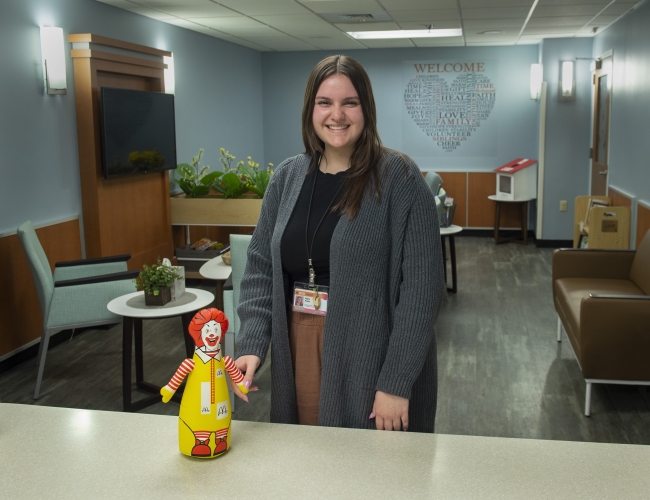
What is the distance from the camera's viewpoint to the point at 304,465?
4.24 feet

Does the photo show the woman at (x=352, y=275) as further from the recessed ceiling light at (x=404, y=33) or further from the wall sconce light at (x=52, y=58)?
the recessed ceiling light at (x=404, y=33)

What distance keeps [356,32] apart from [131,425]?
718cm

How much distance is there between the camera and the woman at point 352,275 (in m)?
1.65

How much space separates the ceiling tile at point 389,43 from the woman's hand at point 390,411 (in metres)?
7.74

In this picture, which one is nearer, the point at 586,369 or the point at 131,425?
the point at 131,425

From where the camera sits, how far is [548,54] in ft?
28.6

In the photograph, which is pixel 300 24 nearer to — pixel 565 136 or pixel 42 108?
pixel 42 108

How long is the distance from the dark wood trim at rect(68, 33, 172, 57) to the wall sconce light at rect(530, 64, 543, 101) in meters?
4.72

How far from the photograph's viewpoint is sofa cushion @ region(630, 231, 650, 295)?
436cm

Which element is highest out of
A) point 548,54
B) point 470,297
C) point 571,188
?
point 548,54

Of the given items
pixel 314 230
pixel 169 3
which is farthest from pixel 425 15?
pixel 314 230

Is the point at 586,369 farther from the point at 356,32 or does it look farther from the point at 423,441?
the point at 356,32

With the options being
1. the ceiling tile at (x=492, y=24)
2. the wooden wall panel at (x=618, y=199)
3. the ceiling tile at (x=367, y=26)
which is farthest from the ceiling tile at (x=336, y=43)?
the wooden wall panel at (x=618, y=199)

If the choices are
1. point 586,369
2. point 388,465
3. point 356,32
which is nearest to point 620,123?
point 356,32
